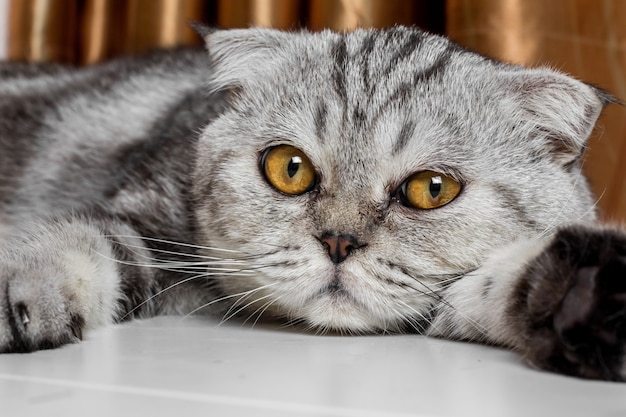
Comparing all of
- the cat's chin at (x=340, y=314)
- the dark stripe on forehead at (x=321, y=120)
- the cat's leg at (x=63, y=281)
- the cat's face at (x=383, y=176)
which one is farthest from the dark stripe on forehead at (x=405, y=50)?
the cat's leg at (x=63, y=281)

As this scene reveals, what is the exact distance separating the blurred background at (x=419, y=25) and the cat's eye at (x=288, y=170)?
60 cm

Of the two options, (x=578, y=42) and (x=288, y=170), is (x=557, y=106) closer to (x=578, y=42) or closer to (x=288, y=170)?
(x=288, y=170)

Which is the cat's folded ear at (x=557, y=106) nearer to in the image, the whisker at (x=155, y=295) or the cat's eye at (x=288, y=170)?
the cat's eye at (x=288, y=170)

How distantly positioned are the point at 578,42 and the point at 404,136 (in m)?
0.94

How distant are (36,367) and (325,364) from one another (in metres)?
→ 0.31

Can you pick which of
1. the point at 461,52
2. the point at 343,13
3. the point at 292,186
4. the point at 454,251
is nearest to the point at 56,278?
the point at 292,186

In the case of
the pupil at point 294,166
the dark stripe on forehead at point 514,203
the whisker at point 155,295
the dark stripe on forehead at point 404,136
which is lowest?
the whisker at point 155,295

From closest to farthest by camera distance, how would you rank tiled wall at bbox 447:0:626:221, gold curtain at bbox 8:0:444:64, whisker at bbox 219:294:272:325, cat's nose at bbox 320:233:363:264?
cat's nose at bbox 320:233:363:264 < whisker at bbox 219:294:272:325 < tiled wall at bbox 447:0:626:221 < gold curtain at bbox 8:0:444:64

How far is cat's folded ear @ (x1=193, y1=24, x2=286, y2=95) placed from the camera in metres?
1.29

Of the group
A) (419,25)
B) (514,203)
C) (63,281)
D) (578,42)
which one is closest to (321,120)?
(514,203)

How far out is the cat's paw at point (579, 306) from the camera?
2.50 ft

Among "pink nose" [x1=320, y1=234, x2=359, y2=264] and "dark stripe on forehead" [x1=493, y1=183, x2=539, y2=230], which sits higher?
"dark stripe on forehead" [x1=493, y1=183, x2=539, y2=230]

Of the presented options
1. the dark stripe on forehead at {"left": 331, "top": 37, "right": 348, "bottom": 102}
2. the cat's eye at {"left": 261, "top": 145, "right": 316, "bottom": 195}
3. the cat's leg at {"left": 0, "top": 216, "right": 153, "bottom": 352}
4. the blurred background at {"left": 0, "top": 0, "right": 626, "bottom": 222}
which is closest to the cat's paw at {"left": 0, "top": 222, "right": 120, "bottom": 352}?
the cat's leg at {"left": 0, "top": 216, "right": 153, "bottom": 352}

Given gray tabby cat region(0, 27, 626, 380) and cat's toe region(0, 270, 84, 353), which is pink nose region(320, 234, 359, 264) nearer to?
gray tabby cat region(0, 27, 626, 380)
